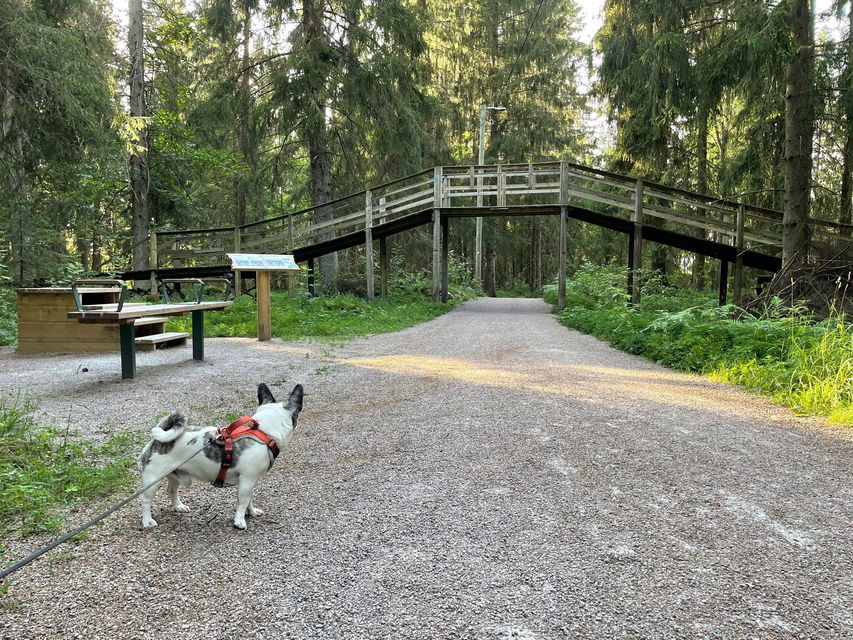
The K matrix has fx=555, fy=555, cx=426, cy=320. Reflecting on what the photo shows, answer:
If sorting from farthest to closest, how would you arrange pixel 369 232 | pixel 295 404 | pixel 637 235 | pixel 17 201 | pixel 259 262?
pixel 369 232 < pixel 637 235 < pixel 17 201 < pixel 259 262 < pixel 295 404

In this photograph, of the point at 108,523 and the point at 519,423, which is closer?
the point at 108,523

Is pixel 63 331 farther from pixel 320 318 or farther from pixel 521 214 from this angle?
pixel 521 214

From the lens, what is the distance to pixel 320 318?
13.0 meters

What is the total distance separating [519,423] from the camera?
15.2 ft

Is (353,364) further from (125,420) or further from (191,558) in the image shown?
(191,558)

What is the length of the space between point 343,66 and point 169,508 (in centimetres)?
1687

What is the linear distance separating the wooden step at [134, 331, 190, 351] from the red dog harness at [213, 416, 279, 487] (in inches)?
232

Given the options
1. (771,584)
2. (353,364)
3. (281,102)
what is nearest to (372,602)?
(771,584)

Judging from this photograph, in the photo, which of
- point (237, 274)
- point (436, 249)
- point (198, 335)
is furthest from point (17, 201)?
point (436, 249)

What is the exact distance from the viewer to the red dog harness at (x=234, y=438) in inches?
103

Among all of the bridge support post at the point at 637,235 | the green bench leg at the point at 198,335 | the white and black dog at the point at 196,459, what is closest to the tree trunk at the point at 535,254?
the bridge support post at the point at 637,235

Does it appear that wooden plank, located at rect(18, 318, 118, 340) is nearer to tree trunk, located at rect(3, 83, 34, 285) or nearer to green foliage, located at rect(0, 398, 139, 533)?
tree trunk, located at rect(3, 83, 34, 285)

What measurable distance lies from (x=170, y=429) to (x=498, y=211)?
15.1m

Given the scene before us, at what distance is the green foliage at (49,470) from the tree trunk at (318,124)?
13727 mm
